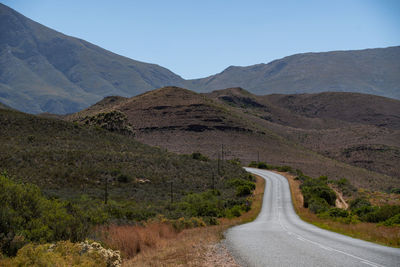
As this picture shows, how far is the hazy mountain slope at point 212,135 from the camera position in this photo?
88125 mm

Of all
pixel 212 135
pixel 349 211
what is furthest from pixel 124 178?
pixel 212 135

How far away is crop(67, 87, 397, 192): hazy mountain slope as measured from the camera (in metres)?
88.1

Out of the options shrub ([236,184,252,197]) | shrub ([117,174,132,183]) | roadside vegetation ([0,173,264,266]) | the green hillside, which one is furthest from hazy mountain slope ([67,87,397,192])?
roadside vegetation ([0,173,264,266])

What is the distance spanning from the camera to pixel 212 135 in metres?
106

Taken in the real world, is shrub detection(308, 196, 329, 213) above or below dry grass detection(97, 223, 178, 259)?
below

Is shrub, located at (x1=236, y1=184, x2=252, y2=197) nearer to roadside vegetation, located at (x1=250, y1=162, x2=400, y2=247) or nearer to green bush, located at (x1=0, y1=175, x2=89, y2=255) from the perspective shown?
roadside vegetation, located at (x1=250, y1=162, x2=400, y2=247)

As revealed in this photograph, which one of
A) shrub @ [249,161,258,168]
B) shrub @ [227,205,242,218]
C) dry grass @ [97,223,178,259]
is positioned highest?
dry grass @ [97,223,178,259]

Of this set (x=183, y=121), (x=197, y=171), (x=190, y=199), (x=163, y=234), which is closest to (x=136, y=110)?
(x=183, y=121)

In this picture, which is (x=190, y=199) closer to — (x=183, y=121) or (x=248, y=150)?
(x=248, y=150)

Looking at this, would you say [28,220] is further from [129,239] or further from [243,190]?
[243,190]

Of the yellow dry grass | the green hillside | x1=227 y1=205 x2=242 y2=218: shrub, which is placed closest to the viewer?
the yellow dry grass

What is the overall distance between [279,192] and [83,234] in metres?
43.1

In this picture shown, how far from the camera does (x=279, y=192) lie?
51500mm

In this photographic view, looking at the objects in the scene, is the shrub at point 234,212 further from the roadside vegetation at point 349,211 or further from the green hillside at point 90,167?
the green hillside at point 90,167
